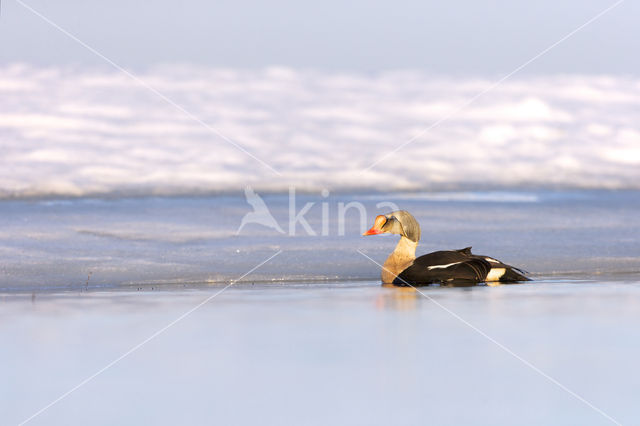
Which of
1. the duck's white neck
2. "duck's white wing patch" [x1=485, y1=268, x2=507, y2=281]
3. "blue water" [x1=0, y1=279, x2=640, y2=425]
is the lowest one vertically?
A: "blue water" [x1=0, y1=279, x2=640, y2=425]

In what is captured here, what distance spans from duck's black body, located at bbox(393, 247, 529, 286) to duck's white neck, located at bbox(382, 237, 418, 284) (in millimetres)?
110

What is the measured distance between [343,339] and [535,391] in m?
1.56

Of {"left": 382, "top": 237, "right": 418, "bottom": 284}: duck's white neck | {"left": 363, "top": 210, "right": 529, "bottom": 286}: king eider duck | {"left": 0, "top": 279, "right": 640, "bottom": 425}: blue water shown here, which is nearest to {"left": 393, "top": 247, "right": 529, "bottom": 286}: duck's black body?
{"left": 363, "top": 210, "right": 529, "bottom": 286}: king eider duck

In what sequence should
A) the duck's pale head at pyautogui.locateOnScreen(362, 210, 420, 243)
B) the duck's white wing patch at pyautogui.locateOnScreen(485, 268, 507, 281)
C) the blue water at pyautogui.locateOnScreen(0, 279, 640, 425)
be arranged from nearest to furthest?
the blue water at pyautogui.locateOnScreen(0, 279, 640, 425)
the duck's white wing patch at pyautogui.locateOnScreen(485, 268, 507, 281)
the duck's pale head at pyautogui.locateOnScreen(362, 210, 420, 243)

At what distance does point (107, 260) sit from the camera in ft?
33.0

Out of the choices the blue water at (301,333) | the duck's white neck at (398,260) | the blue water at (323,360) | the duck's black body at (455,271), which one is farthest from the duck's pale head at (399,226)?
the blue water at (323,360)

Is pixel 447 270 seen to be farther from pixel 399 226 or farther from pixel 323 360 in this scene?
pixel 323 360

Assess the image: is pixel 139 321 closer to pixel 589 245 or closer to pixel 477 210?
pixel 589 245

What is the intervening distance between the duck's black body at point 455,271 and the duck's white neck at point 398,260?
0.11 meters

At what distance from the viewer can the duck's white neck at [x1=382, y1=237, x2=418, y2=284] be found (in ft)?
31.0

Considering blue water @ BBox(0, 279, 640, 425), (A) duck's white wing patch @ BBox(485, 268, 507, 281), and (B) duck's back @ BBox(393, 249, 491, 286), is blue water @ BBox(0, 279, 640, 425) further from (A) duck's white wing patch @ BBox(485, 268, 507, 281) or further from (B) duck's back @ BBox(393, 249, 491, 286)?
(A) duck's white wing patch @ BBox(485, 268, 507, 281)

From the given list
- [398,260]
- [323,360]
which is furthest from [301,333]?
[398,260]

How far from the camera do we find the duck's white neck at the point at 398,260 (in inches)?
372

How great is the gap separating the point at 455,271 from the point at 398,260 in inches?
32.5
